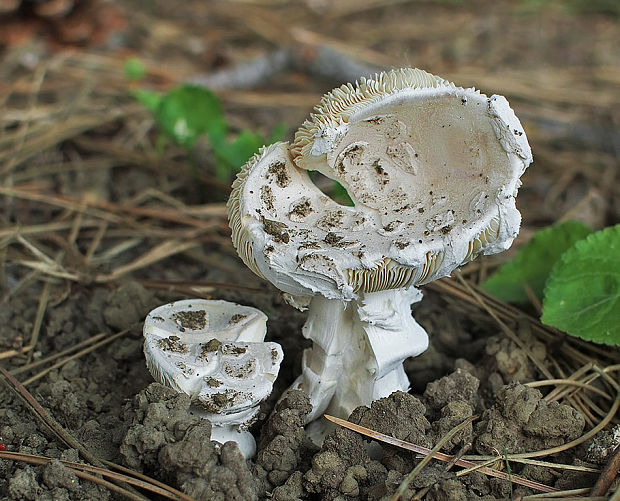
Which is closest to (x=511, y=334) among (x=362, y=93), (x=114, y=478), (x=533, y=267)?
(x=533, y=267)

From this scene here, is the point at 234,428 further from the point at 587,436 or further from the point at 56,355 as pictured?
the point at 587,436

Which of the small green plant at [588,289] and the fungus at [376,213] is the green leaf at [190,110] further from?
the small green plant at [588,289]

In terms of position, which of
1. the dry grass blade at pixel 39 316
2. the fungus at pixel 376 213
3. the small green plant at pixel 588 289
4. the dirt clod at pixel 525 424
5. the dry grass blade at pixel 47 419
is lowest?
the dry grass blade at pixel 39 316

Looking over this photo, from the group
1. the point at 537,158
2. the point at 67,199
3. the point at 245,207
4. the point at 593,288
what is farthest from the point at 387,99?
the point at 537,158

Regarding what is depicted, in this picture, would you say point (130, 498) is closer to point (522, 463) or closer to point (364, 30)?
point (522, 463)

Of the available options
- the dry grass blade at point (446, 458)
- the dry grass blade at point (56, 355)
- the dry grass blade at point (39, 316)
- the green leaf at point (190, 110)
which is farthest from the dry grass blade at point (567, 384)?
the green leaf at point (190, 110)

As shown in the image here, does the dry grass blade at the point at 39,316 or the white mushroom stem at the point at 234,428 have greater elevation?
the white mushroom stem at the point at 234,428
